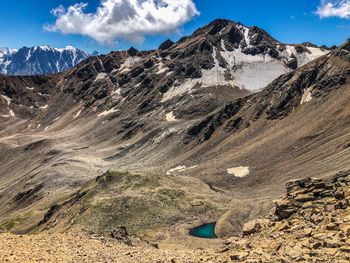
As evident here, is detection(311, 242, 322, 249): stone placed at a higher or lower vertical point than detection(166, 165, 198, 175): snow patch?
higher

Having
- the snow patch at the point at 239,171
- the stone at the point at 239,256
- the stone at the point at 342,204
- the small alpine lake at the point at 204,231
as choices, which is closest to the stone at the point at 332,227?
the stone at the point at 342,204

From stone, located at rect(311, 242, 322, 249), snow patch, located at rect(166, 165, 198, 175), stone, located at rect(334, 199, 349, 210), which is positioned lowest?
snow patch, located at rect(166, 165, 198, 175)

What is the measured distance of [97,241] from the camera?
118 feet

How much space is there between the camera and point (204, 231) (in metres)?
99.3

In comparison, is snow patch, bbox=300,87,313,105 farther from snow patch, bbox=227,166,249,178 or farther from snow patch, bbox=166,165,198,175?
snow patch, bbox=166,165,198,175

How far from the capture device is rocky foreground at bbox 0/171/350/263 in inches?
930

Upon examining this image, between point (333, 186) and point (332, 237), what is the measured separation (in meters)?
16.2

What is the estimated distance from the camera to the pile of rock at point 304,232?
75.4 feet

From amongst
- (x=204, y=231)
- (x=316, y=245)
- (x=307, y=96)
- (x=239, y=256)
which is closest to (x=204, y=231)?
(x=204, y=231)

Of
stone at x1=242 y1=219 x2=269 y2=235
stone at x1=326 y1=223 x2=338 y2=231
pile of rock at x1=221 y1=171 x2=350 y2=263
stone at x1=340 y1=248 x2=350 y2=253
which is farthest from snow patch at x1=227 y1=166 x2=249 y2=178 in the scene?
stone at x1=340 y1=248 x2=350 y2=253

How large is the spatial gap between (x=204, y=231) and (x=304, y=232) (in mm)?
73680

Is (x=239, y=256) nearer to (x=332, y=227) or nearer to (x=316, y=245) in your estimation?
(x=316, y=245)

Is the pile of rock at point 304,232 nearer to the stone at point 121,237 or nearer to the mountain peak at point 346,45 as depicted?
the stone at point 121,237

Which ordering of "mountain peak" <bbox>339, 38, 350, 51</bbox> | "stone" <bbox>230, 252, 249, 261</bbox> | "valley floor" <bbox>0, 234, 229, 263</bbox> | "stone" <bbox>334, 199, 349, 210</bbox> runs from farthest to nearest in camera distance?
"mountain peak" <bbox>339, 38, 350, 51</bbox> → "stone" <bbox>334, 199, 349, 210</bbox> → "valley floor" <bbox>0, 234, 229, 263</bbox> → "stone" <bbox>230, 252, 249, 261</bbox>
